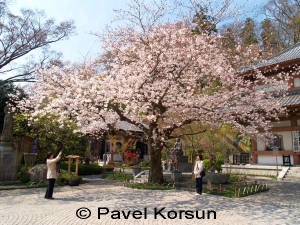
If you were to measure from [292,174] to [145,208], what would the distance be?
38.9 ft

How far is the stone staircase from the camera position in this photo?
14.8 metres

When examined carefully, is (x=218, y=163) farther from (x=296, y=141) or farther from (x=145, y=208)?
(x=145, y=208)

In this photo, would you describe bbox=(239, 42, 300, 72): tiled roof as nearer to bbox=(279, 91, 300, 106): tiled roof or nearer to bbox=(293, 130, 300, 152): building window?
bbox=(279, 91, 300, 106): tiled roof

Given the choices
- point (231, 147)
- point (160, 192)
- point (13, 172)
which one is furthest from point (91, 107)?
point (231, 147)

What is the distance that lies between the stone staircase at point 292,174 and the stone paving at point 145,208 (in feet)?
17.1

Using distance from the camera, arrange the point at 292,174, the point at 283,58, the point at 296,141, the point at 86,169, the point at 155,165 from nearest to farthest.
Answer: the point at 155,165 < the point at 292,174 < the point at 296,141 < the point at 283,58 < the point at 86,169

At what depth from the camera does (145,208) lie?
7.63 meters

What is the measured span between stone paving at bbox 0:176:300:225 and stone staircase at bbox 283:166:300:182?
520 cm

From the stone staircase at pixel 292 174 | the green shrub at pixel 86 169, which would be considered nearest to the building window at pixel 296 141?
the stone staircase at pixel 292 174

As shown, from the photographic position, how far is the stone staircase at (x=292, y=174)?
48.7 ft

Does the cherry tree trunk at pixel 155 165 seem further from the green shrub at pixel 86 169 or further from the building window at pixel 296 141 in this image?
the building window at pixel 296 141

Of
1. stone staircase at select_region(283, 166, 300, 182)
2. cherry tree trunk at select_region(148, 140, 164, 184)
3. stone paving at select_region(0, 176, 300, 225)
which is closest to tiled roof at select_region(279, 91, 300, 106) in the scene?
stone staircase at select_region(283, 166, 300, 182)

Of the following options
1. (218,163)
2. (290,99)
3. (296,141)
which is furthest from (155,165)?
(296,141)

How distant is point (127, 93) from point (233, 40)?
1826cm
